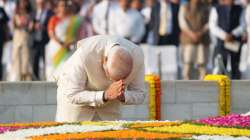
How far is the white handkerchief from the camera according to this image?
20953 mm

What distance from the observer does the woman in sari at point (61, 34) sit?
69.3 ft

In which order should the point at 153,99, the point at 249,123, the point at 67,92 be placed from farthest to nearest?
the point at 153,99, the point at 67,92, the point at 249,123

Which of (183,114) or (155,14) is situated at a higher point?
(155,14)

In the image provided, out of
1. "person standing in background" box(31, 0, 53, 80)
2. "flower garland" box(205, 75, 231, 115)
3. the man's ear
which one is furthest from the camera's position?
"person standing in background" box(31, 0, 53, 80)

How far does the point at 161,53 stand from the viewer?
21.2 m

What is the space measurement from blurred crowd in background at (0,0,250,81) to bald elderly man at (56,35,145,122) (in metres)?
9.51

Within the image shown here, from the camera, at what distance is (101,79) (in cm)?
Result: 1105

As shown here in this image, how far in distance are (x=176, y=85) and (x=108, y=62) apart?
5.61m

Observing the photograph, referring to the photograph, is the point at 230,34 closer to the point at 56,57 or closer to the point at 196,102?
the point at 56,57

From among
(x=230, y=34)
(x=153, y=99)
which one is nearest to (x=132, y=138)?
(x=153, y=99)

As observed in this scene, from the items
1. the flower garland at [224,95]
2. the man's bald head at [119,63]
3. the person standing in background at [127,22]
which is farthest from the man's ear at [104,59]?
the person standing in background at [127,22]

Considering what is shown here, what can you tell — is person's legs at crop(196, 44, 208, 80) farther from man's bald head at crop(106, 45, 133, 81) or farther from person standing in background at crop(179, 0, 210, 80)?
man's bald head at crop(106, 45, 133, 81)

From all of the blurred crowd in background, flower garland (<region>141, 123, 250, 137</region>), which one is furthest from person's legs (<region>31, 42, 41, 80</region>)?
flower garland (<region>141, 123, 250, 137</region>)

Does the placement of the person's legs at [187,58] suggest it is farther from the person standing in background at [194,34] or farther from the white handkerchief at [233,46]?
the white handkerchief at [233,46]
